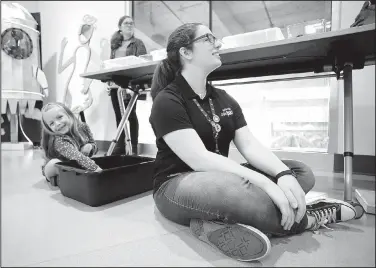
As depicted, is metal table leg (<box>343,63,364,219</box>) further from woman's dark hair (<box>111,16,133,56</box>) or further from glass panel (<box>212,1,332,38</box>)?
glass panel (<box>212,1,332,38</box>)

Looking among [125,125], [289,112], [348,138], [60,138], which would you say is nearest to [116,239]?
[60,138]

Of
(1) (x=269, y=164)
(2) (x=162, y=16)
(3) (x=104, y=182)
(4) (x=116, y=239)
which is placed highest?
(2) (x=162, y=16)

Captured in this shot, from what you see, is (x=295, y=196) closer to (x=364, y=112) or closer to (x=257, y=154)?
(x=257, y=154)

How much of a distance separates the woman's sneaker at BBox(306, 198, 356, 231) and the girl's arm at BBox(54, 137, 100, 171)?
35.4 inches

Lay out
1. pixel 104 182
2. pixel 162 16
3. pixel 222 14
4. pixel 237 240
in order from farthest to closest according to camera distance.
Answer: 1. pixel 222 14
2. pixel 162 16
3. pixel 104 182
4. pixel 237 240

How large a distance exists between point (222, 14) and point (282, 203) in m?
5.88

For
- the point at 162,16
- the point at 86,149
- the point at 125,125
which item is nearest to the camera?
the point at 86,149

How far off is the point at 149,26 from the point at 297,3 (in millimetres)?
3293

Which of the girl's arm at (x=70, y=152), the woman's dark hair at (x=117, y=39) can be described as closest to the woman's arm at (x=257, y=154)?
the girl's arm at (x=70, y=152)

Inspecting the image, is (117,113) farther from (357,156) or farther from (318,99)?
(357,156)

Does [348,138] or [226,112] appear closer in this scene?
[226,112]

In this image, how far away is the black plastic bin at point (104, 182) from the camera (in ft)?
3.61

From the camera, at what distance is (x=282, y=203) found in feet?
2.20

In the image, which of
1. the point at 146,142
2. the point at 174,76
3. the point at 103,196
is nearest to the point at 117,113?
the point at 146,142
